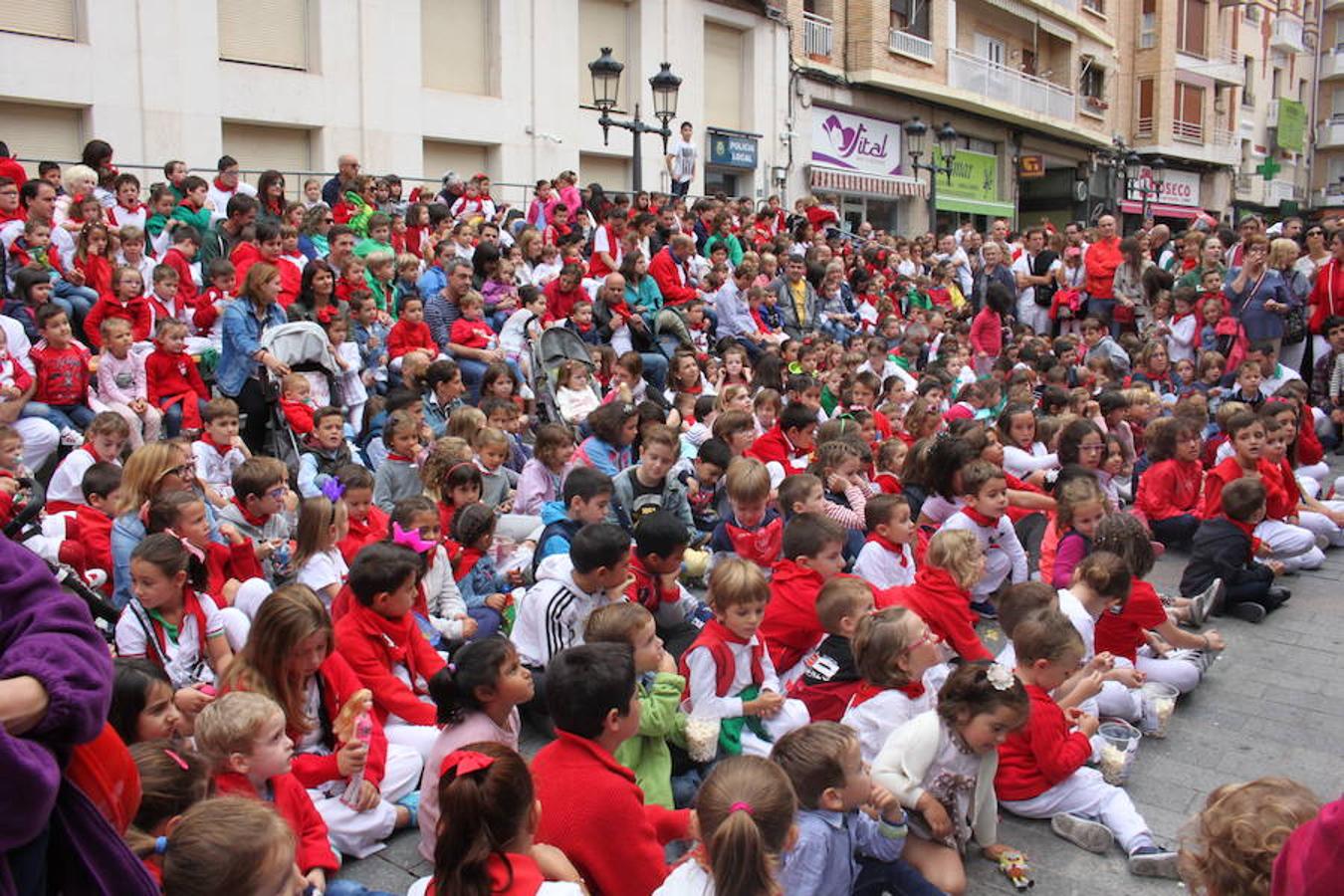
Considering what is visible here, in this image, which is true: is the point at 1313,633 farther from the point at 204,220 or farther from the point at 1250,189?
the point at 1250,189

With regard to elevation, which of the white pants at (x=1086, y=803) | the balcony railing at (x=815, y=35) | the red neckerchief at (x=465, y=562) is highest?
the balcony railing at (x=815, y=35)

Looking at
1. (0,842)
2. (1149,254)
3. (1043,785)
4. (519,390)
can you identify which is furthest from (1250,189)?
(0,842)

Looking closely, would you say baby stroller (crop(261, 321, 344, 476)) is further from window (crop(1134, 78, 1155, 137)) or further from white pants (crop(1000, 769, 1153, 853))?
window (crop(1134, 78, 1155, 137))

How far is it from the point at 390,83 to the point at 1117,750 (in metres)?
14.7

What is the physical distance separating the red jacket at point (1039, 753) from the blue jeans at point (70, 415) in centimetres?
Answer: 606

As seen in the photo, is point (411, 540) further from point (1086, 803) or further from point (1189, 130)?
point (1189, 130)

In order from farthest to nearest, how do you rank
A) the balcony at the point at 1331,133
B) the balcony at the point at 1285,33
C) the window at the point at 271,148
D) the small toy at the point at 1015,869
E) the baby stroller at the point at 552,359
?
1. the balcony at the point at 1331,133
2. the balcony at the point at 1285,33
3. the window at the point at 271,148
4. the baby stroller at the point at 552,359
5. the small toy at the point at 1015,869

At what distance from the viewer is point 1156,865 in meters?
3.59

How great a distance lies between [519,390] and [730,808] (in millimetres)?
6716

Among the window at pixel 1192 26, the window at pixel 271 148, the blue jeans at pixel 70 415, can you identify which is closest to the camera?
the blue jeans at pixel 70 415

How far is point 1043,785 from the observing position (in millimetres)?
3939

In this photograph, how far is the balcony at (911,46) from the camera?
80.7 feet

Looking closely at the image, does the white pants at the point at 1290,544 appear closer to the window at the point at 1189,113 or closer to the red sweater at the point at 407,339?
the red sweater at the point at 407,339

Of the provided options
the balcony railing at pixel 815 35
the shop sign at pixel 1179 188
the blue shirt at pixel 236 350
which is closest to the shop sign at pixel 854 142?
the balcony railing at pixel 815 35
